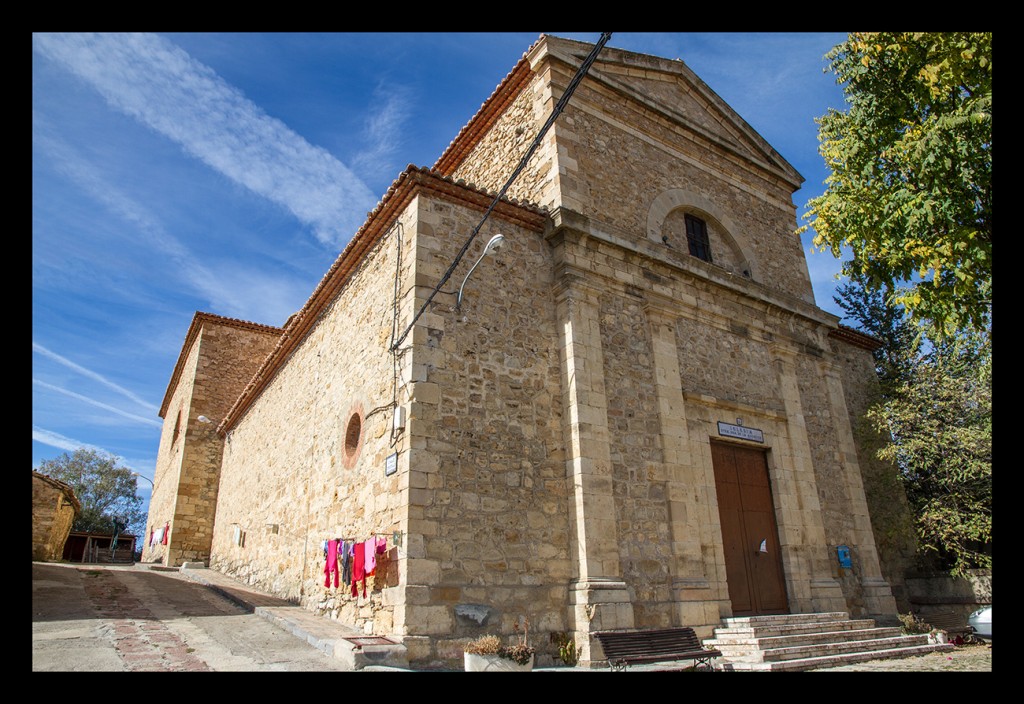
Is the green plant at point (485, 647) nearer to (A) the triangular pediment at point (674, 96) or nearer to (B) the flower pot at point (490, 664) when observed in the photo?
(B) the flower pot at point (490, 664)

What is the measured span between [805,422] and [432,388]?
293 inches

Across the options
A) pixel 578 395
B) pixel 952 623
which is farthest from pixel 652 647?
pixel 952 623

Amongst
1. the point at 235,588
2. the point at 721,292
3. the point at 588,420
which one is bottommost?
the point at 235,588

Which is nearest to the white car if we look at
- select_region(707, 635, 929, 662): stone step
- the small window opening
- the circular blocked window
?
select_region(707, 635, 929, 662): stone step

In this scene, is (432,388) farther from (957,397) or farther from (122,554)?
(122,554)

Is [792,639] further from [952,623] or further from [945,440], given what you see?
[952,623]

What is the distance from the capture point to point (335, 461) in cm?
1014

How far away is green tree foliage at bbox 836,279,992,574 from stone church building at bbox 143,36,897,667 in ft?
3.15

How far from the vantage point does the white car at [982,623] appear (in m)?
9.69

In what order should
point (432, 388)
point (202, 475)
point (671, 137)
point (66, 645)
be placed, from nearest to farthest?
point (66, 645) < point (432, 388) < point (671, 137) < point (202, 475)

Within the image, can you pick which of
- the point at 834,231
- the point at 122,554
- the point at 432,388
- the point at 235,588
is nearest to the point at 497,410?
the point at 432,388

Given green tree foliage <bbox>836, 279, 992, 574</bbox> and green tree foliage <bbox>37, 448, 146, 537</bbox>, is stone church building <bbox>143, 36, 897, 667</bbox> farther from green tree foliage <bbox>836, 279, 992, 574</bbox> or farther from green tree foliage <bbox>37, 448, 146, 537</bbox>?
green tree foliage <bbox>37, 448, 146, 537</bbox>

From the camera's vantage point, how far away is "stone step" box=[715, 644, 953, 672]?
7336mm

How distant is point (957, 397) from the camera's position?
8.78m
